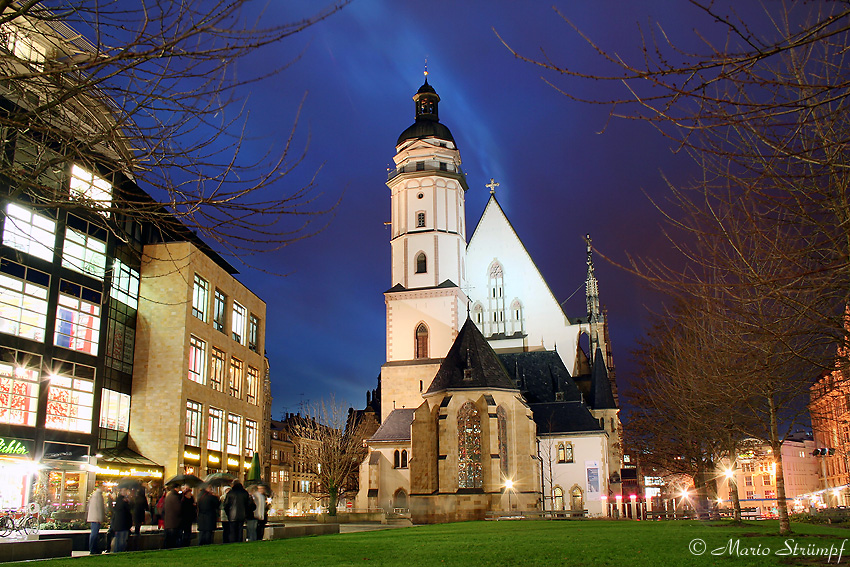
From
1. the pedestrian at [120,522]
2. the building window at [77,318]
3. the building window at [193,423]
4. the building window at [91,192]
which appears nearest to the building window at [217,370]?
the building window at [193,423]

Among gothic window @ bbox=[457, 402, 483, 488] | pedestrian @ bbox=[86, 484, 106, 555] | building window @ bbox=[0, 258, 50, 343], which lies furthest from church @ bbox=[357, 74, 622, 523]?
pedestrian @ bbox=[86, 484, 106, 555]

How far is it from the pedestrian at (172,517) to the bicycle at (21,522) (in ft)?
14.0

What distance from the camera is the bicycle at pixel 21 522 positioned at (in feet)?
64.6

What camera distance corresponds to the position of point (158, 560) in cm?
1202

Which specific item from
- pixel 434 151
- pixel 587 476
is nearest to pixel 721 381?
pixel 587 476

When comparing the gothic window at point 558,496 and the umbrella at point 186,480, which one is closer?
the umbrella at point 186,480

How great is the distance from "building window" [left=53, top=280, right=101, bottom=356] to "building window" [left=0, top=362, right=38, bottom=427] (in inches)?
82.0

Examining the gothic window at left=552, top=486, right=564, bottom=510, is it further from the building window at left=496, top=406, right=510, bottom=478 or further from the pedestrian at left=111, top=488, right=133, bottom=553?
the pedestrian at left=111, top=488, right=133, bottom=553

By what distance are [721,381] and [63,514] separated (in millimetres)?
22601

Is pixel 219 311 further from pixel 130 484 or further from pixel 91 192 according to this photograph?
pixel 91 192

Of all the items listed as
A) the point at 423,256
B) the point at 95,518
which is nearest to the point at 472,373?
the point at 423,256

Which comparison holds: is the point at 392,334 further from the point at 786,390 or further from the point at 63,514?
the point at 786,390

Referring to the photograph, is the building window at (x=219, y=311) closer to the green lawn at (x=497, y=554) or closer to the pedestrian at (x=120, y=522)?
the pedestrian at (x=120, y=522)

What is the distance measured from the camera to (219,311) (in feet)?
141
